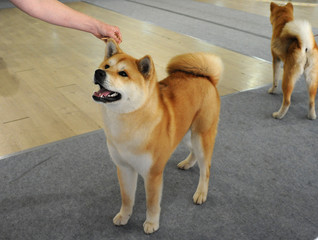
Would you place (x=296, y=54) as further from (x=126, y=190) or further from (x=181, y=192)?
(x=126, y=190)

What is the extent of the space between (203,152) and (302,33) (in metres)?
1.35

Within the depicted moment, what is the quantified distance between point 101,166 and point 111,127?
2.43 ft

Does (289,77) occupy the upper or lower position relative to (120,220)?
upper

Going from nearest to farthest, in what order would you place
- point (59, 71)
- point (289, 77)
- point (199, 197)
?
1. point (199, 197)
2. point (289, 77)
3. point (59, 71)

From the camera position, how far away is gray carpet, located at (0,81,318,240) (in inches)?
59.2

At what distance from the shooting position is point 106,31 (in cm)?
151

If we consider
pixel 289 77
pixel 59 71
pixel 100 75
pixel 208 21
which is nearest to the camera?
pixel 100 75

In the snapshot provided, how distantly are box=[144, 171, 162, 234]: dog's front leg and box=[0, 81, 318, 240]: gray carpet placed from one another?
5 cm

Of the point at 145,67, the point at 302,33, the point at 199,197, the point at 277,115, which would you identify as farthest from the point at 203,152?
the point at 302,33

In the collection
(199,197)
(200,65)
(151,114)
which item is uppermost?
(200,65)

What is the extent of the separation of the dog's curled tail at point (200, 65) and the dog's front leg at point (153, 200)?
536 millimetres

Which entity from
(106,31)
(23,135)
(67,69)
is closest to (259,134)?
(106,31)

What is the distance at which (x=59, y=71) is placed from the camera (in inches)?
132

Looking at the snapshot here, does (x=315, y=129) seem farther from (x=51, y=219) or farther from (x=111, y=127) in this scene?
(x=51, y=219)
